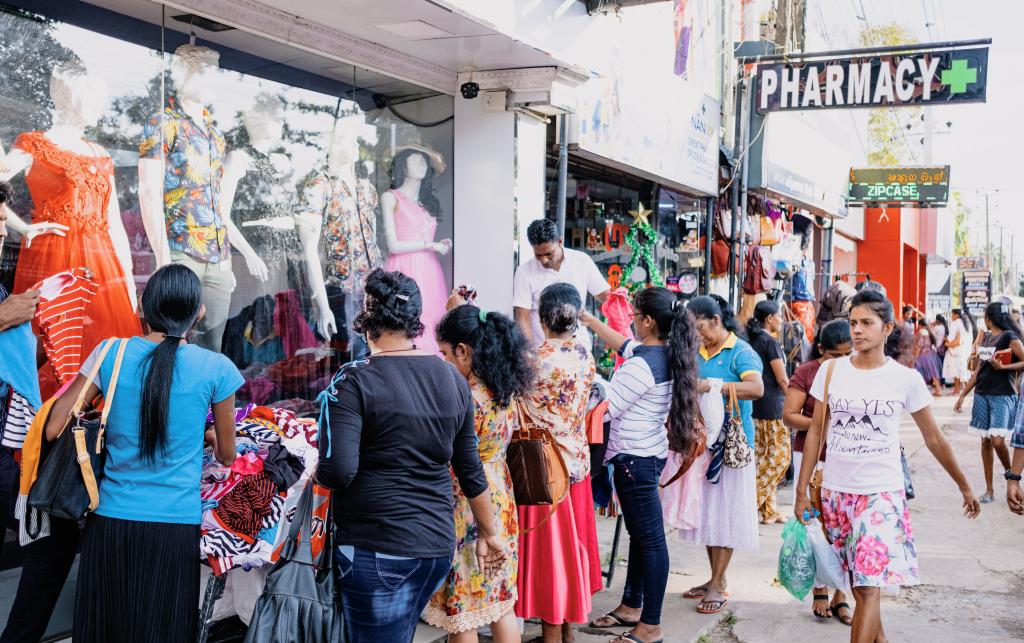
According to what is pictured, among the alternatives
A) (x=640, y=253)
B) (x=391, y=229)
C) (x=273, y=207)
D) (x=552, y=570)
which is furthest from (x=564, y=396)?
(x=640, y=253)

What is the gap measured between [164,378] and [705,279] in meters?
8.61

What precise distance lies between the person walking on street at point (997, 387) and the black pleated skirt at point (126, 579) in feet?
26.6

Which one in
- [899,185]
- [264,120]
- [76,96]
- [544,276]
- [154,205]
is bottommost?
[544,276]

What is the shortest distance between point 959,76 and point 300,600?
859 centimetres

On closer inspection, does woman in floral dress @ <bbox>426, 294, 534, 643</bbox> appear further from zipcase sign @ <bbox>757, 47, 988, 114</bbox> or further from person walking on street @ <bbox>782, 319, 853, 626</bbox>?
zipcase sign @ <bbox>757, 47, 988, 114</bbox>

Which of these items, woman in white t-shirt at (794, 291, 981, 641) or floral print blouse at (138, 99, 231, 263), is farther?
floral print blouse at (138, 99, 231, 263)

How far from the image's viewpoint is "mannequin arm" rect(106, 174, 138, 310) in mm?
4590

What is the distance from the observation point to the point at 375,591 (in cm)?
301

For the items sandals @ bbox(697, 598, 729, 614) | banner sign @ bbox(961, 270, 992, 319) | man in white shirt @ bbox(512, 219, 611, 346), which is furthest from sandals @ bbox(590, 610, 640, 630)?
banner sign @ bbox(961, 270, 992, 319)

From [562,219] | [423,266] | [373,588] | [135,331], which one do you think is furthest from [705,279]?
[373,588]

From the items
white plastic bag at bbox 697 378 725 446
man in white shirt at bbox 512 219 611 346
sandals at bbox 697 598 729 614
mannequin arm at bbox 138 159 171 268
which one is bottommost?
sandals at bbox 697 598 729 614

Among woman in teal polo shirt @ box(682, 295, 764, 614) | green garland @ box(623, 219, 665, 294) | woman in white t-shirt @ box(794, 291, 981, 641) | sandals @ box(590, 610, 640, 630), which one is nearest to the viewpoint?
woman in white t-shirt @ box(794, 291, 981, 641)

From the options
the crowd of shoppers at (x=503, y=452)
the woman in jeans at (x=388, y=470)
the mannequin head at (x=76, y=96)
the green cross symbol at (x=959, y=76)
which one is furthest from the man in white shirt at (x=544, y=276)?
the green cross symbol at (x=959, y=76)

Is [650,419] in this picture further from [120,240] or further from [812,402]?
[120,240]
